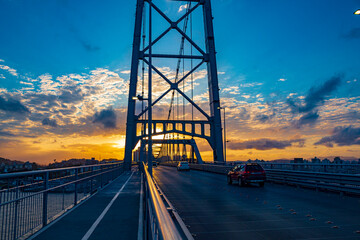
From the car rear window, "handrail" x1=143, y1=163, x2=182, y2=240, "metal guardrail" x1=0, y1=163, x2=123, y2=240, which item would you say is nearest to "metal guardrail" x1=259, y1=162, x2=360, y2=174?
the car rear window

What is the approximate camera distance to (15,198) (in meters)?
6.81

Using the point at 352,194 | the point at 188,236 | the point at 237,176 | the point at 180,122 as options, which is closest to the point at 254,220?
the point at 188,236

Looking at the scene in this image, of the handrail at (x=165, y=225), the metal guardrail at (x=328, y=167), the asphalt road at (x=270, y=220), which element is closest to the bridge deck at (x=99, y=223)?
the asphalt road at (x=270, y=220)

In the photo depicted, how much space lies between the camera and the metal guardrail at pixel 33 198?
6.36 m

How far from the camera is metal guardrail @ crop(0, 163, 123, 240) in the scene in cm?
636

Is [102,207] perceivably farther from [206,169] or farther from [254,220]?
[206,169]

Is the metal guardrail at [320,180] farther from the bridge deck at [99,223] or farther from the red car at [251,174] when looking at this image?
the bridge deck at [99,223]

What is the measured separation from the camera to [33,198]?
7.86 m

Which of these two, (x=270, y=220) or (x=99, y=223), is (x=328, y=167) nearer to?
(x=270, y=220)

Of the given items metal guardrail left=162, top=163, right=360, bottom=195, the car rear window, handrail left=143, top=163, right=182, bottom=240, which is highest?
handrail left=143, top=163, right=182, bottom=240

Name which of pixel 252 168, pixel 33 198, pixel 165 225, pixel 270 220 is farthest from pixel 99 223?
pixel 252 168

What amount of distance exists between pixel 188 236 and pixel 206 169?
39.2 meters

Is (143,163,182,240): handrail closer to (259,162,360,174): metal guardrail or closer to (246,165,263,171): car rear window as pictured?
(259,162,360,174): metal guardrail

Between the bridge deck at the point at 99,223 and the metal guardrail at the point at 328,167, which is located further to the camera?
the metal guardrail at the point at 328,167
